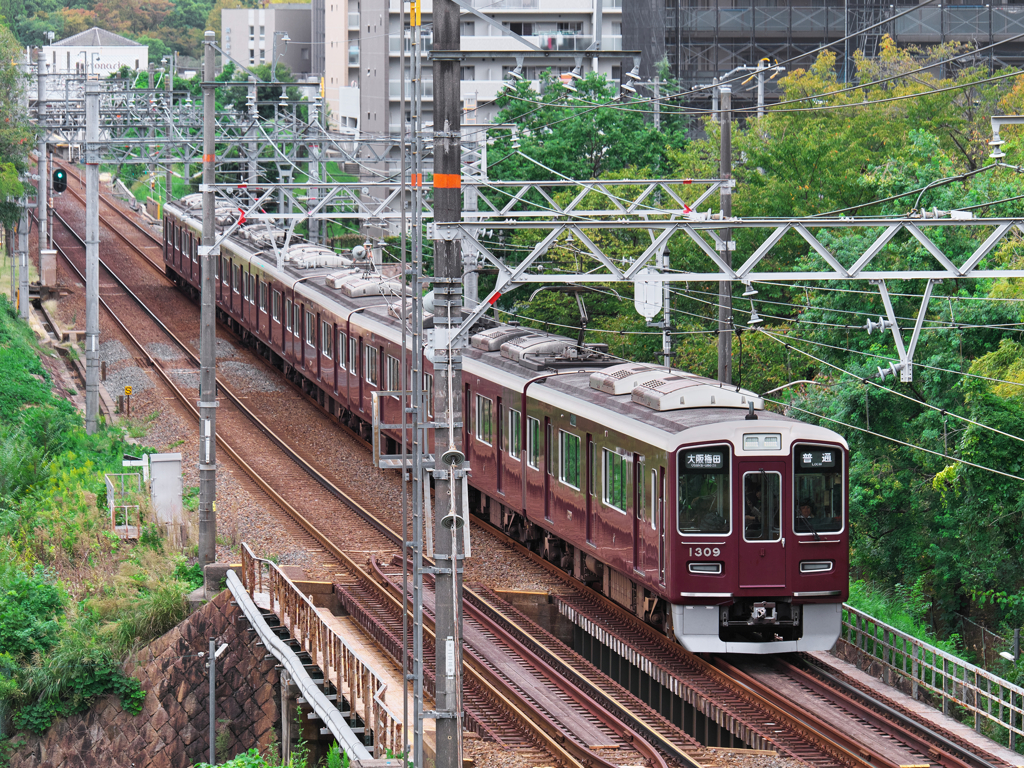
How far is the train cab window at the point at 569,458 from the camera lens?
1692cm

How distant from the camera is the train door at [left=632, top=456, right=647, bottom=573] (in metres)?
15.0

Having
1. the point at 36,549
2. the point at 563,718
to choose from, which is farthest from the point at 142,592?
the point at 563,718

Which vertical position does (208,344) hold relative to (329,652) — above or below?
above

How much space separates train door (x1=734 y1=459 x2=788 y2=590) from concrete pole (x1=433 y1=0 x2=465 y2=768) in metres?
4.51

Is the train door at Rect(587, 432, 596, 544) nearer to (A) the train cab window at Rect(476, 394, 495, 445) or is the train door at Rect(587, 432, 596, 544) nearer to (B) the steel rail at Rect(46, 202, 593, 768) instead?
(B) the steel rail at Rect(46, 202, 593, 768)

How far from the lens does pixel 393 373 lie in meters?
24.4

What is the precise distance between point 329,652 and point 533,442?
4404mm

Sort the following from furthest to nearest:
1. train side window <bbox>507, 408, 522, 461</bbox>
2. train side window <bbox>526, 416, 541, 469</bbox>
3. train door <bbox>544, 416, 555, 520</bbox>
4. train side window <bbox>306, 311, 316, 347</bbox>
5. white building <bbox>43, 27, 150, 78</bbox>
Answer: white building <bbox>43, 27, 150, 78</bbox>, train side window <bbox>306, 311, 316, 347</bbox>, train side window <bbox>507, 408, 522, 461</bbox>, train side window <bbox>526, 416, 541, 469</bbox>, train door <bbox>544, 416, 555, 520</bbox>

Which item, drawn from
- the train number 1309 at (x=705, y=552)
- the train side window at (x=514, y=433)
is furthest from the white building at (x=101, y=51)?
the train number 1309 at (x=705, y=552)

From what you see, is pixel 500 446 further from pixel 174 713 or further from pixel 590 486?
pixel 174 713

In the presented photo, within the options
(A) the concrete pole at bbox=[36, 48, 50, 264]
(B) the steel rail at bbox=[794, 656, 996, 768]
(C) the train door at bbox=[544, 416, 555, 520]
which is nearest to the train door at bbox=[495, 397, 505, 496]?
(C) the train door at bbox=[544, 416, 555, 520]

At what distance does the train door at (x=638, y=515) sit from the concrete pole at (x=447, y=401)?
4.71 meters

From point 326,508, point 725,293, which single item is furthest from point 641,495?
point 326,508

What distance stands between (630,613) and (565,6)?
4686 centimetres
